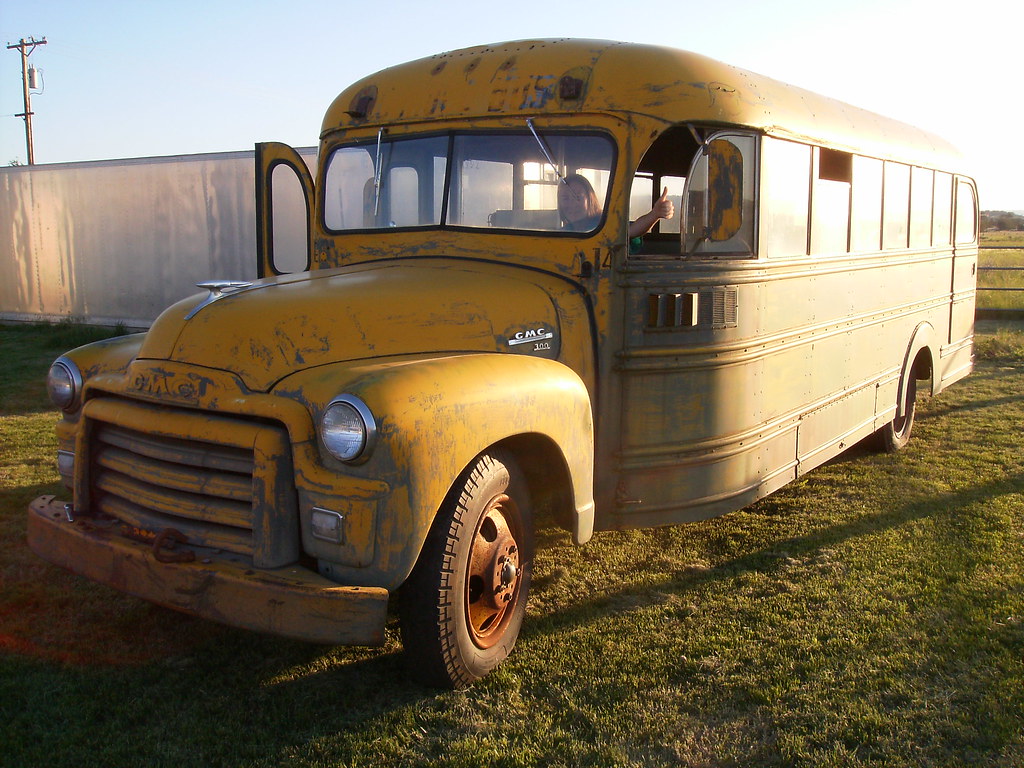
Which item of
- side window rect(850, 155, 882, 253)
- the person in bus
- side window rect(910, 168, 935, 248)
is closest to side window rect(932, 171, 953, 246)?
side window rect(910, 168, 935, 248)

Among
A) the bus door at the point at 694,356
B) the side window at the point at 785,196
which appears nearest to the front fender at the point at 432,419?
the bus door at the point at 694,356

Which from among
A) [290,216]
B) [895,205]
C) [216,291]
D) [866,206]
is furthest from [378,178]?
[290,216]

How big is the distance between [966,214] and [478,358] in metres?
6.61

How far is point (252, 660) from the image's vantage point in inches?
139

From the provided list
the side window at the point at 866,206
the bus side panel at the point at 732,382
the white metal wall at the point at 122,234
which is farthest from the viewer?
the white metal wall at the point at 122,234

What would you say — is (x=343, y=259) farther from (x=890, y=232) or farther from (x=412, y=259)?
(x=890, y=232)

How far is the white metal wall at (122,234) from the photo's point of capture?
527 inches

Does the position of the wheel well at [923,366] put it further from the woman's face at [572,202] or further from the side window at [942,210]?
the woman's face at [572,202]

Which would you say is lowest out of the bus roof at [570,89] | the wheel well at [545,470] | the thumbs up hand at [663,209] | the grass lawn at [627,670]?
the grass lawn at [627,670]

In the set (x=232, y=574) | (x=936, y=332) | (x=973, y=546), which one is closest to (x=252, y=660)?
(x=232, y=574)

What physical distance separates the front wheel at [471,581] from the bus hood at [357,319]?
1.84 feet

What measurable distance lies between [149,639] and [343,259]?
200 centimetres

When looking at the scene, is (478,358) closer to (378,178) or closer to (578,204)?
(578,204)

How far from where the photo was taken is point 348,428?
278 cm
